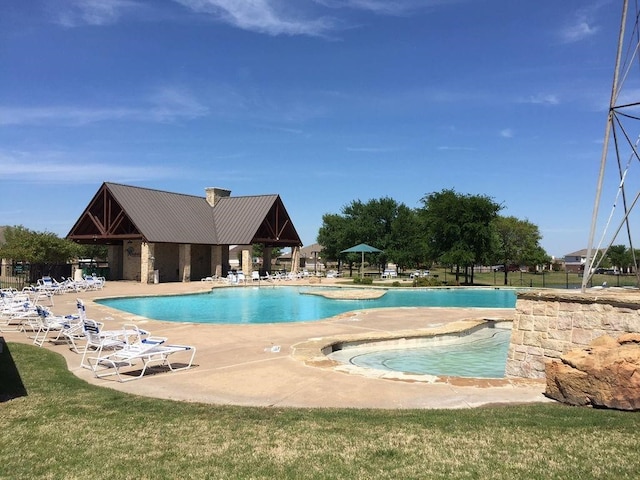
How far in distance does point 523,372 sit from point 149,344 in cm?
606

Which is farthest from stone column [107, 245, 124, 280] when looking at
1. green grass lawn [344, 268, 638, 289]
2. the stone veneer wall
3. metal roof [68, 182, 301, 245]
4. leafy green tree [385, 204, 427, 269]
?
the stone veneer wall

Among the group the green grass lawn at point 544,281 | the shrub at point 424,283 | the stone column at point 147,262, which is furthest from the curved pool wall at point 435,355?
the stone column at point 147,262

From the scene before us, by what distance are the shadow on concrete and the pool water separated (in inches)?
213

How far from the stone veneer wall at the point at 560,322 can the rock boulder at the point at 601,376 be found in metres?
0.74

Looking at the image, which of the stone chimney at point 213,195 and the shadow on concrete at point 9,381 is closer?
the shadow on concrete at point 9,381

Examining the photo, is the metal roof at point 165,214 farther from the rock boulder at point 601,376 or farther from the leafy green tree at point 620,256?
Result: the leafy green tree at point 620,256

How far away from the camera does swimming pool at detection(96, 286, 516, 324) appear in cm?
1808

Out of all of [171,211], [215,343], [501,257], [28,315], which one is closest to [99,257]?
[171,211]

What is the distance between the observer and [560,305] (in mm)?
7672

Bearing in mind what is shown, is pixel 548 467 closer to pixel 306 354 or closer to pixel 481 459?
pixel 481 459

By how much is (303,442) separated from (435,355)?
22.7 ft

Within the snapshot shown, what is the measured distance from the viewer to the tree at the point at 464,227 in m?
31.7

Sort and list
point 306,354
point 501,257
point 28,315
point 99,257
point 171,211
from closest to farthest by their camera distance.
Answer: point 306,354, point 28,315, point 171,211, point 501,257, point 99,257

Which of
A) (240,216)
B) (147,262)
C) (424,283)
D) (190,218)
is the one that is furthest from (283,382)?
(240,216)
